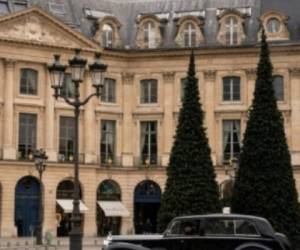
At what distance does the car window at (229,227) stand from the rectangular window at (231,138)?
4036 cm

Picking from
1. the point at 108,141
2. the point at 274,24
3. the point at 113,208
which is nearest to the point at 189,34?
the point at 274,24

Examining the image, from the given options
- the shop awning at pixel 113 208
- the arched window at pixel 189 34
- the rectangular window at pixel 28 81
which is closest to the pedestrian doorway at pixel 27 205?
the shop awning at pixel 113 208

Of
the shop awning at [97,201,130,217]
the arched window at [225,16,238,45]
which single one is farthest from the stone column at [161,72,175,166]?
the arched window at [225,16,238,45]

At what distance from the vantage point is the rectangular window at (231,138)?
6525 cm

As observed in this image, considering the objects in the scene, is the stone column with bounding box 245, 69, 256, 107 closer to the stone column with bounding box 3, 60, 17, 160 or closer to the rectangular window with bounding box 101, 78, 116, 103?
the rectangular window with bounding box 101, 78, 116, 103

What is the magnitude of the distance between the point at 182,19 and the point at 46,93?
12.0m

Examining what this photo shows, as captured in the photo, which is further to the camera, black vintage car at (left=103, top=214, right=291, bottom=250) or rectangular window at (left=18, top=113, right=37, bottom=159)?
rectangular window at (left=18, top=113, right=37, bottom=159)

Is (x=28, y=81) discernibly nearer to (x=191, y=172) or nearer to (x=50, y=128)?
(x=50, y=128)

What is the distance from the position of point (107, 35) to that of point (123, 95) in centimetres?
477

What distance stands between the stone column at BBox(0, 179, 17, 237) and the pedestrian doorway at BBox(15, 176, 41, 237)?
2.49 feet

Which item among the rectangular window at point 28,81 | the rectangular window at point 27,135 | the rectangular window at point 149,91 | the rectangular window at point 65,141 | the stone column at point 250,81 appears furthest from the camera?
the rectangular window at point 149,91

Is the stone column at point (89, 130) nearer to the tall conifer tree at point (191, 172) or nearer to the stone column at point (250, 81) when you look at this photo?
the stone column at point (250, 81)

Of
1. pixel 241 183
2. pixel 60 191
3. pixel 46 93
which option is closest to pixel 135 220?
pixel 60 191

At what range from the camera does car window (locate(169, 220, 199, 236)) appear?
81.3ft
